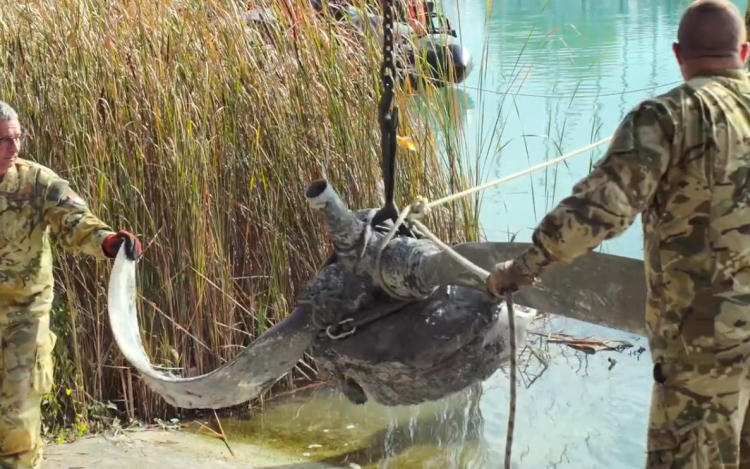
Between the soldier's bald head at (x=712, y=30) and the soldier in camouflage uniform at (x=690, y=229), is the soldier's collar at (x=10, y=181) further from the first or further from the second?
the soldier's bald head at (x=712, y=30)

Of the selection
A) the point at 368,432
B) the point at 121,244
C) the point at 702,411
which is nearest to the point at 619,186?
the point at 702,411

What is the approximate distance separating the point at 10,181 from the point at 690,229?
232 centimetres

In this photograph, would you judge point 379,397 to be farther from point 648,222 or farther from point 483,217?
point 483,217

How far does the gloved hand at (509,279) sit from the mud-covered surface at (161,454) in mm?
2382

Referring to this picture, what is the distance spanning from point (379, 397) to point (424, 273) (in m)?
0.41

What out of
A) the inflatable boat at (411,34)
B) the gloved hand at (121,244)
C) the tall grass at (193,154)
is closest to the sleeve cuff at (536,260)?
the gloved hand at (121,244)

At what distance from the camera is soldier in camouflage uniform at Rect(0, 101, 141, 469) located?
10.8 feet

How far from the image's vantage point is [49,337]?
11.5 feet

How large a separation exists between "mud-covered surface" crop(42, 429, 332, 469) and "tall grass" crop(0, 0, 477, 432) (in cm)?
21

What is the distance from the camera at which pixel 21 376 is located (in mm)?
3367

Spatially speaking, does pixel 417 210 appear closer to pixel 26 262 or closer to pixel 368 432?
pixel 26 262

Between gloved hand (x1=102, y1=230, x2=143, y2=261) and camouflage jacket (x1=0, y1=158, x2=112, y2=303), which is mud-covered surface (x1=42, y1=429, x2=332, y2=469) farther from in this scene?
gloved hand (x1=102, y1=230, x2=143, y2=261)

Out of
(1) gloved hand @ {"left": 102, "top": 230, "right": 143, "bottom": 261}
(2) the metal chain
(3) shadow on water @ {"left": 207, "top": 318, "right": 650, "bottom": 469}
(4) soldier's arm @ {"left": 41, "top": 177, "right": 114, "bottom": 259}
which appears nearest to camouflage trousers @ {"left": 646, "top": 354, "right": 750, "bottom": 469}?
(2) the metal chain

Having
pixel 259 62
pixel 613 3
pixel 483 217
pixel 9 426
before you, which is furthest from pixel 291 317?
pixel 613 3
